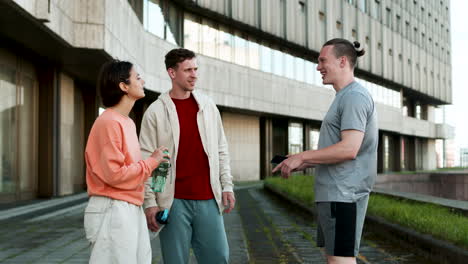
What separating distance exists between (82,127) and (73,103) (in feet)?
5.48

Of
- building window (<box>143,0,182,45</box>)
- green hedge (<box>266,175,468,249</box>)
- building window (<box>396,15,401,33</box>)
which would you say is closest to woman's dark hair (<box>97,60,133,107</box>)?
green hedge (<box>266,175,468,249</box>)

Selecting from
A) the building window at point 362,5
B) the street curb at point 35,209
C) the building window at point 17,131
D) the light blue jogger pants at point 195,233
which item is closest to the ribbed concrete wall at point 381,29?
the building window at point 362,5

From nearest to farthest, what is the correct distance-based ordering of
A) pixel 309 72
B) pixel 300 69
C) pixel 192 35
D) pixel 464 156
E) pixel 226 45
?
pixel 192 35 < pixel 226 45 < pixel 300 69 < pixel 309 72 < pixel 464 156

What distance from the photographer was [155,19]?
22.9 m

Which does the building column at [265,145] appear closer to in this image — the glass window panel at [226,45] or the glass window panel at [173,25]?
the glass window panel at [226,45]

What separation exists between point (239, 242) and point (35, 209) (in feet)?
21.4

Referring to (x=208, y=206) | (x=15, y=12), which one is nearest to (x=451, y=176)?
(x=15, y=12)

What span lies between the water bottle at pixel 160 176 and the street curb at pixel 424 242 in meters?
3.62

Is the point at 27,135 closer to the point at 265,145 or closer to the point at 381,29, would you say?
the point at 265,145

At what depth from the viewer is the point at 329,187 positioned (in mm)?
3242

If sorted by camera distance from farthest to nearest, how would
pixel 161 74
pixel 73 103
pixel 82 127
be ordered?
pixel 161 74 → pixel 82 127 → pixel 73 103

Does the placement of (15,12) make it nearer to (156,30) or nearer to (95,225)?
(95,225)

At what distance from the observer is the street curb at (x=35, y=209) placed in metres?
11.6

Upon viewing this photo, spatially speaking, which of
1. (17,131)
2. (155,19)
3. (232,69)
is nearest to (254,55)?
(232,69)
